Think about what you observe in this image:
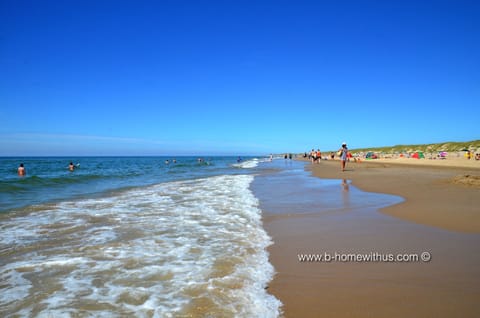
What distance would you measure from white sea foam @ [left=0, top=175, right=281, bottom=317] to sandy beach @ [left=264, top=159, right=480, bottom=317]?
35 cm

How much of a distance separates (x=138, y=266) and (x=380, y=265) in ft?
11.3

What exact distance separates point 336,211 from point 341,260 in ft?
11.2

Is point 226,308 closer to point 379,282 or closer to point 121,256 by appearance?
point 379,282

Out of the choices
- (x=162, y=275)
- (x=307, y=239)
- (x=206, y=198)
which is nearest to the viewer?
(x=162, y=275)

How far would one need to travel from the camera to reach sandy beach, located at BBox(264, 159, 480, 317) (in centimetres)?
272

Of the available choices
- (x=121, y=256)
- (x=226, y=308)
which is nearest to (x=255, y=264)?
(x=226, y=308)

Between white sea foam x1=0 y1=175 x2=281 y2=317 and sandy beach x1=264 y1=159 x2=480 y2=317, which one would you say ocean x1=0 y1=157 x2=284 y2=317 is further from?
sandy beach x1=264 y1=159 x2=480 y2=317

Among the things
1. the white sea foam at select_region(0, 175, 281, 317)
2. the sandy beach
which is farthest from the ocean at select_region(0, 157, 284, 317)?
the sandy beach

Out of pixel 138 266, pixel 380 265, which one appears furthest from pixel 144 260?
pixel 380 265

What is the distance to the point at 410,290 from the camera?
300cm

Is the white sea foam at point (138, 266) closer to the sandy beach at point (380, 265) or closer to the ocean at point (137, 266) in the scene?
the ocean at point (137, 266)

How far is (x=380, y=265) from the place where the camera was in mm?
3738

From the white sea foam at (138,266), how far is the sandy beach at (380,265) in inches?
13.8

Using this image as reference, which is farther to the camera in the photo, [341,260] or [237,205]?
[237,205]
